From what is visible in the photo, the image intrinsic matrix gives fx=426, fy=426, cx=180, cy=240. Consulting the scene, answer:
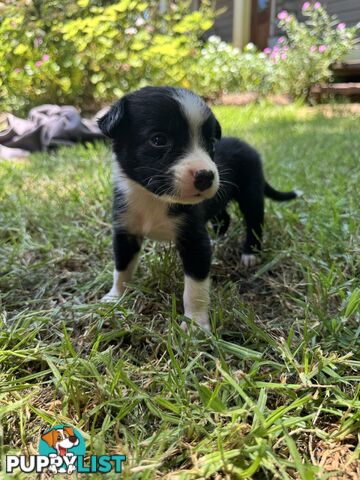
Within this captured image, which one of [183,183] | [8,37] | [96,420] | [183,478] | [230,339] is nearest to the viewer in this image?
[183,478]

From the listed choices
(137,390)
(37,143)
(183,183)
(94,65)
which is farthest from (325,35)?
(137,390)

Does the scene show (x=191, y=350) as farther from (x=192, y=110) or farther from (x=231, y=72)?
(x=231, y=72)

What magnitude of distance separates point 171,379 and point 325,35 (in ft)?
34.2

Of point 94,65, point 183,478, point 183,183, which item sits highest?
point 183,183

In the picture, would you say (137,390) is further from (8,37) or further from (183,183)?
(8,37)

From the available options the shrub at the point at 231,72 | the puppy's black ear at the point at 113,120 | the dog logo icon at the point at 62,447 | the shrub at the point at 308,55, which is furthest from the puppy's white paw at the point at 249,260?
the shrub at the point at 308,55

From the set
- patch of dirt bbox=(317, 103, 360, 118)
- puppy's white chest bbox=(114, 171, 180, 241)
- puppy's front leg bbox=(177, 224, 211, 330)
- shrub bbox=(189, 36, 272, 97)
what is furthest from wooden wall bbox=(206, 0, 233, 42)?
puppy's front leg bbox=(177, 224, 211, 330)

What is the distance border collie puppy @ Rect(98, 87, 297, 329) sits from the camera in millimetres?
1698

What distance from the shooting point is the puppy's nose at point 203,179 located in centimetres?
163

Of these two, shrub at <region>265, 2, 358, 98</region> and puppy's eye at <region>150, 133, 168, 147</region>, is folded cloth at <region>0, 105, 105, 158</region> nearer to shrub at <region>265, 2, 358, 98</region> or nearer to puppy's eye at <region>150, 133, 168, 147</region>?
puppy's eye at <region>150, 133, 168, 147</region>

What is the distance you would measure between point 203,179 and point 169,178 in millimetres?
142

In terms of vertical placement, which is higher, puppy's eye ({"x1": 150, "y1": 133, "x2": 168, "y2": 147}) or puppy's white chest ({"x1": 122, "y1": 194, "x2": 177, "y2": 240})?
puppy's eye ({"x1": 150, "y1": 133, "x2": 168, "y2": 147})

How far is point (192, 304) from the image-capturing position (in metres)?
1.94

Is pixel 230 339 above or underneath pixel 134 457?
underneath
